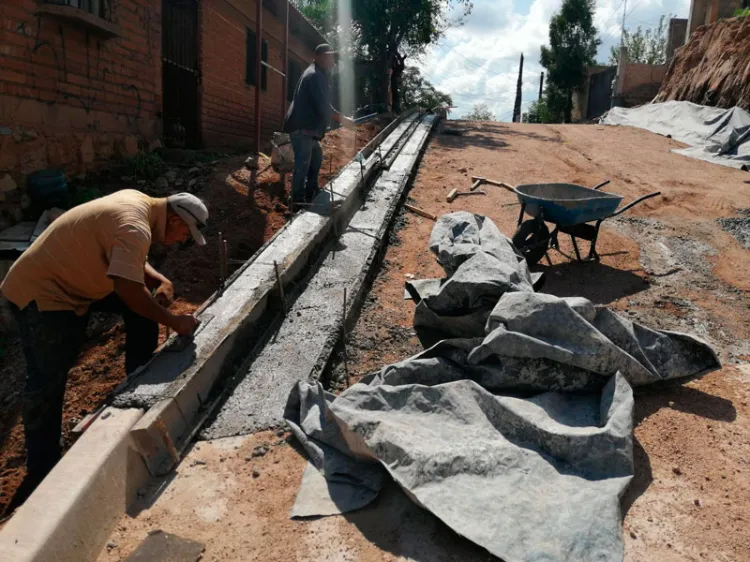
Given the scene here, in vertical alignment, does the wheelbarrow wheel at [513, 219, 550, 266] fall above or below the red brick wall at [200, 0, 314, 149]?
below

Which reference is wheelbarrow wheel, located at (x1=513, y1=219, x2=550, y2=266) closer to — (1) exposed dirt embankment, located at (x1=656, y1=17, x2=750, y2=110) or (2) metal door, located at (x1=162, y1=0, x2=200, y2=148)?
(2) metal door, located at (x1=162, y1=0, x2=200, y2=148)

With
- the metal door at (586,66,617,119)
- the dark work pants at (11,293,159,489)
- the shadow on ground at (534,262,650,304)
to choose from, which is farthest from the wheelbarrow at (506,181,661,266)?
the metal door at (586,66,617,119)

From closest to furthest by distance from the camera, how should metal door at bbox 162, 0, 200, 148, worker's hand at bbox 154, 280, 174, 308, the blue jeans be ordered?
worker's hand at bbox 154, 280, 174, 308, the blue jeans, metal door at bbox 162, 0, 200, 148

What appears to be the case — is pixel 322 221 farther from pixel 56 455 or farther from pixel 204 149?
pixel 204 149

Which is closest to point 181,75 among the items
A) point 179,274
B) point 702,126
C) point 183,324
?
point 179,274

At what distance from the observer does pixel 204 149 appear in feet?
29.0

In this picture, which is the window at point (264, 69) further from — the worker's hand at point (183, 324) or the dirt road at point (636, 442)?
the worker's hand at point (183, 324)

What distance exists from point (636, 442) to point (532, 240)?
2805 mm

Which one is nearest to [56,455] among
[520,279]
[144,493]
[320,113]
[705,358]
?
[144,493]

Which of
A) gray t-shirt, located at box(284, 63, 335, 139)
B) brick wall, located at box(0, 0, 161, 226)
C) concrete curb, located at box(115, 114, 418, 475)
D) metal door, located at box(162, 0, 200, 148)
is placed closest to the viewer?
concrete curb, located at box(115, 114, 418, 475)

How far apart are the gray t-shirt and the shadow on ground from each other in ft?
9.51

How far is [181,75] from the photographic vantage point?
884cm

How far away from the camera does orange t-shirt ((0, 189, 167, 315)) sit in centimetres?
274

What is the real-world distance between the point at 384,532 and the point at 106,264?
6.56ft
